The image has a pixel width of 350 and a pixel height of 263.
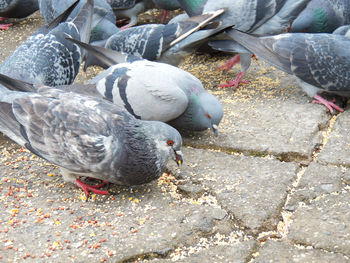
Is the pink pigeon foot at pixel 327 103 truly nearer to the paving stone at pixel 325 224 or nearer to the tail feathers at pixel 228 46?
the tail feathers at pixel 228 46

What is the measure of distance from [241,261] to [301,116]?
1.85 metres

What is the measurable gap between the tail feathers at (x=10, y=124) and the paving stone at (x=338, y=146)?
196 cm

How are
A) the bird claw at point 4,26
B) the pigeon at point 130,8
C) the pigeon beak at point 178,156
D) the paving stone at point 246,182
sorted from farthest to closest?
1. the bird claw at point 4,26
2. the pigeon at point 130,8
3. the pigeon beak at point 178,156
4. the paving stone at point 246,182

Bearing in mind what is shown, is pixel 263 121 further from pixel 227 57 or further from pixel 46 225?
pixel 46 225

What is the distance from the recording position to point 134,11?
22.0 feet

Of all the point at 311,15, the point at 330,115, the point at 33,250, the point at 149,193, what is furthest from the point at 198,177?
the point at 311,15

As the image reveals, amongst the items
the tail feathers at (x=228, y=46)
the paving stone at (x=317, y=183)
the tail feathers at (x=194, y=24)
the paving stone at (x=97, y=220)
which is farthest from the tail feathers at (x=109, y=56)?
the paving stone at (x=317, y=183)

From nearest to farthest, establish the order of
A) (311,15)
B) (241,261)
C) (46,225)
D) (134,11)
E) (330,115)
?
1. (241,261)
2. (46,225)
3. (330,115)
4. (311,15)
5. (134,11)

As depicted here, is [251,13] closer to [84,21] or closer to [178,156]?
[84,21]

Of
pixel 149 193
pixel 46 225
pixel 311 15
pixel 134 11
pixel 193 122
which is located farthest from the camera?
pixel 134 11

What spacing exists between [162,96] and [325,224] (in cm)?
154

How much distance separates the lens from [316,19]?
18.9 ft

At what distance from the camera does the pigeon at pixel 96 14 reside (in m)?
5.68

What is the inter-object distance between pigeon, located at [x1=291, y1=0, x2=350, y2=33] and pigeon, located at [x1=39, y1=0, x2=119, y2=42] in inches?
74.4
